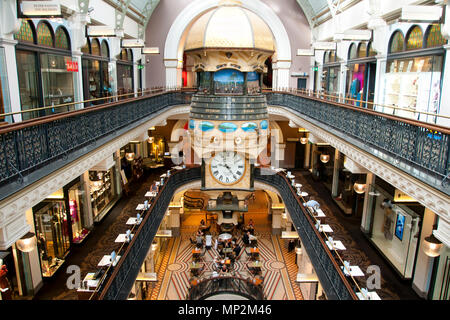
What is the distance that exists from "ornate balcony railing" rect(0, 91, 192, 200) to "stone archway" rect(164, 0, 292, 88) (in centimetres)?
1127

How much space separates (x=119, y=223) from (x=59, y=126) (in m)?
6.39

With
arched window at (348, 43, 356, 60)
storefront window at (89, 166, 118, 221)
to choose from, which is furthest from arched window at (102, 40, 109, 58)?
arched window at (348, 43, 356, 60)

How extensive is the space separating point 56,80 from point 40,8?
3023mm

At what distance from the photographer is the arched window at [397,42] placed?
1015 centimetres

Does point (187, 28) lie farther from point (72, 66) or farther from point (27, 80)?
point (27, 80)

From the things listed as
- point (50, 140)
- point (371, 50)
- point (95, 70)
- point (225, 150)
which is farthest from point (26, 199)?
point (371, 50)

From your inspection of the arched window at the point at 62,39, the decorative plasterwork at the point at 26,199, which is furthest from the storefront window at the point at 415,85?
the arched window at the point at 62,39

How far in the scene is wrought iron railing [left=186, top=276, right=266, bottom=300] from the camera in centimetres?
1309

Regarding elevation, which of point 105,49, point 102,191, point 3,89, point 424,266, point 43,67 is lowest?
point 424,266

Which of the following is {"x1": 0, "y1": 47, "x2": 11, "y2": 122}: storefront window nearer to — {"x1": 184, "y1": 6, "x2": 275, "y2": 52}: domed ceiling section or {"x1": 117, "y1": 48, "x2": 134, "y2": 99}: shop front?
{"x1": 184, "y1": 6, "x2": 275, "y2": 52}: domed ceiling section

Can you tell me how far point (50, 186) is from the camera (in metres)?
5.29

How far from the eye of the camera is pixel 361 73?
1321 cm

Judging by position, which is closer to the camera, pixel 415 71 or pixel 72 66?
pixel 415 71
